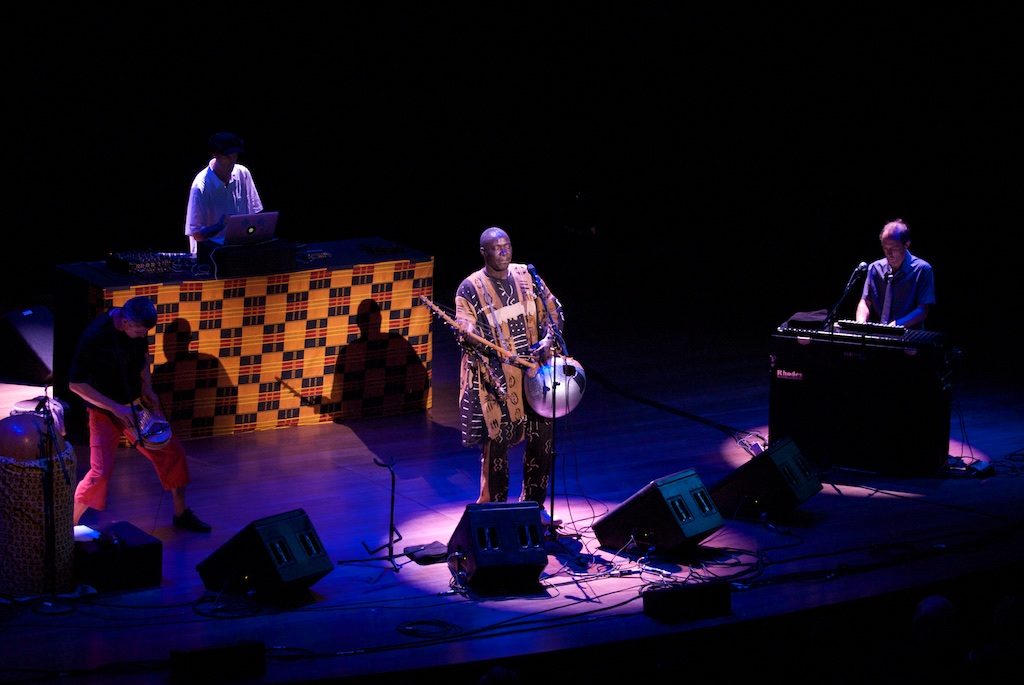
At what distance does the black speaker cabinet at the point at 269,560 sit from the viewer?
7.03m

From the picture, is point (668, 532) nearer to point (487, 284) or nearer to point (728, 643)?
point (728, 643)

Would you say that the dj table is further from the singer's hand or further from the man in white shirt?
the singer's hand

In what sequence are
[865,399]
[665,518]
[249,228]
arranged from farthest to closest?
A: [249,228], [865,399], [665,518]

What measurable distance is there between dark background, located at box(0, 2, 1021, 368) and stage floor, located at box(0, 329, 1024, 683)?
332cm

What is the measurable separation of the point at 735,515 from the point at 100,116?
7349mm

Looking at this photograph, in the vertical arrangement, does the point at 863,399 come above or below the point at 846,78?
below

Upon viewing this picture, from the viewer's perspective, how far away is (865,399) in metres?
9.29

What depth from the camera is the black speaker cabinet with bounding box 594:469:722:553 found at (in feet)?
25.4

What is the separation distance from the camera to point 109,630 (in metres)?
6.71

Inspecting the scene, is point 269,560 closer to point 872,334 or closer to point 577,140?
point 872,334

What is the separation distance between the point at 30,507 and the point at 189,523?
124 cm

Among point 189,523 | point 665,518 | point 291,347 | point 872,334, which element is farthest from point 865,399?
point 189,523

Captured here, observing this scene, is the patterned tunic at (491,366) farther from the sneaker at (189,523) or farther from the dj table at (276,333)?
the dj table at (276,333)

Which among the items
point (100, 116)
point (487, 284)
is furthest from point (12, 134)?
point (487, 284)
